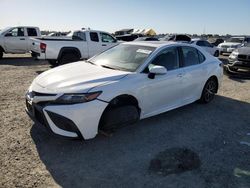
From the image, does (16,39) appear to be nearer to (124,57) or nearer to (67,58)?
(67,58)

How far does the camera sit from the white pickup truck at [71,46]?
11555 millimetres

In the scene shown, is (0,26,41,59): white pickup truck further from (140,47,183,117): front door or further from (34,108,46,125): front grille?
(34,108,46,125): front grille

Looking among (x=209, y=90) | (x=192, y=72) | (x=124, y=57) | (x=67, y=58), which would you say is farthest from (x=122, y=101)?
(x=67, y=58)

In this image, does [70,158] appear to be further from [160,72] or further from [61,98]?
[160,72]

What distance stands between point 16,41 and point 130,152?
559 inches

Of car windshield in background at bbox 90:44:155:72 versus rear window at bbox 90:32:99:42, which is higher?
rear window at bbox 90:32:99:42

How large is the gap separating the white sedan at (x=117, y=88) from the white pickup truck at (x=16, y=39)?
12.0m

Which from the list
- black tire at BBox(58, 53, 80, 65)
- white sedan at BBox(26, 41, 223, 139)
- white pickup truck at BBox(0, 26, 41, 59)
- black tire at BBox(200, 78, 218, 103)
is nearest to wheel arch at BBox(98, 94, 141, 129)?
white sedan at BBox(26, 41, 223, 139)

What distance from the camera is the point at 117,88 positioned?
430 centimetres

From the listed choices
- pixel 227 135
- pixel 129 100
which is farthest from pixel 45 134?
pixel 227 135

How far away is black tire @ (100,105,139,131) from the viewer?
4219 millimetres

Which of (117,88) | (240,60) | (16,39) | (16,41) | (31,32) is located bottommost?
(240,60)

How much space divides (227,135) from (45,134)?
10.6ft

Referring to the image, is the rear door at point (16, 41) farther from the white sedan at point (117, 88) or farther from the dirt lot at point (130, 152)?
the white sedan at point (117, 88)
